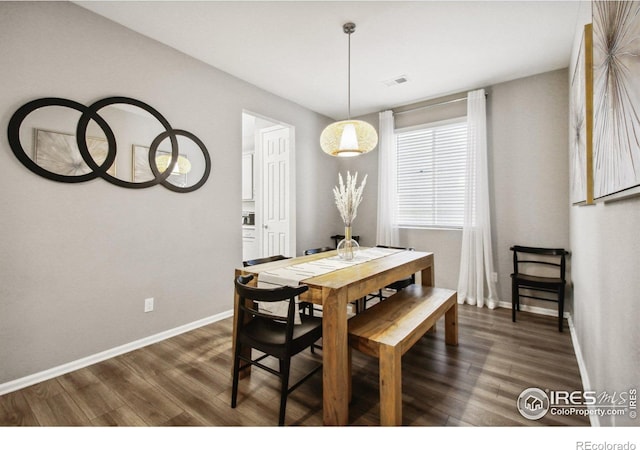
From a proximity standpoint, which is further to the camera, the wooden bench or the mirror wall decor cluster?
the mirror wall decor cluster

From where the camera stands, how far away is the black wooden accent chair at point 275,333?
5.27 feet

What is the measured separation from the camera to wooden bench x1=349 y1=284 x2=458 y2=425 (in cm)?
157

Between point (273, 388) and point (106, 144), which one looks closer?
point (273, 388)

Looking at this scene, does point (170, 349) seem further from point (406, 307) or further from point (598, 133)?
point (598, 133)

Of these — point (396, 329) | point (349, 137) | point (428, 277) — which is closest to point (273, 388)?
point (396, 329)

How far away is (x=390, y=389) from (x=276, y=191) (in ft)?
11.4

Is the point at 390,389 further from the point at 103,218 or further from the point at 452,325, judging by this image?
the point at 103,218

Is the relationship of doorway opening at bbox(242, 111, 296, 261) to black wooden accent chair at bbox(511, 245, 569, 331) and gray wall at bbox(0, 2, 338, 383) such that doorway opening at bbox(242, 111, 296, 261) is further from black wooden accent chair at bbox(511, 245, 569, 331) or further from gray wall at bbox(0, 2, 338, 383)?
black wooden accent chair at bbox(511, 245, 569, 331)

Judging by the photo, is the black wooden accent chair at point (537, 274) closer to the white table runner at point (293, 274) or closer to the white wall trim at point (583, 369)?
the white wall trim at point (583, 369)

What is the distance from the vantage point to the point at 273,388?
6.64 feet

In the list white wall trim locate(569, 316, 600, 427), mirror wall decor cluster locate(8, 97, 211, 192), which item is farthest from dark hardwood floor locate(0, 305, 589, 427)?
mirror wall decor cluster locate(8, 97, 211, 192)

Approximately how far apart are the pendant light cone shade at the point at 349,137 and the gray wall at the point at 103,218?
4.24 ft

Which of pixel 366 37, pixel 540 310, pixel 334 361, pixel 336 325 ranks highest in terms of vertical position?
pixel 366 37

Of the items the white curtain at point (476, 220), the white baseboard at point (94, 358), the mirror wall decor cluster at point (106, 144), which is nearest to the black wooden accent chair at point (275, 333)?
the white baseboard at point (94, 358)
